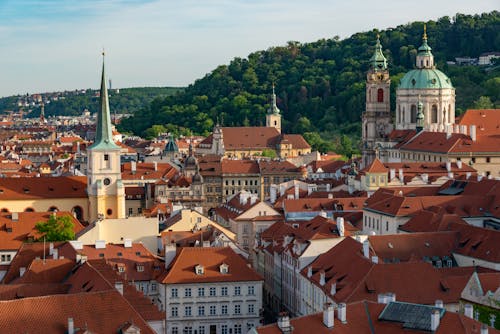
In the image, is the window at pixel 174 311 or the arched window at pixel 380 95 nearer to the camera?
the window at pixel 174 311

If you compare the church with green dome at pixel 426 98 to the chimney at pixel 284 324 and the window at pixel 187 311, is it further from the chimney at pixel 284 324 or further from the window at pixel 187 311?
the chimney at pixel 284 324

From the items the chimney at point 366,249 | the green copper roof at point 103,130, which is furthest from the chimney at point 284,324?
the green copper roof at point 103,130

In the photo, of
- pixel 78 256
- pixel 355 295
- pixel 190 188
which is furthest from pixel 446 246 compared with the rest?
pixel 190 188

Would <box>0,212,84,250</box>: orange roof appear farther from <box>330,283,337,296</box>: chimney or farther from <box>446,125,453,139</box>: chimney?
<box>446,125,453,139</box>: chimney

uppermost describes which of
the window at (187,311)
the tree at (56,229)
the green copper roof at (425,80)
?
the green copper roof at (425,80)

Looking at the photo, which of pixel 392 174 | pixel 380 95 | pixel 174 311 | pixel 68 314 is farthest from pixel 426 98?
pixel 68 314

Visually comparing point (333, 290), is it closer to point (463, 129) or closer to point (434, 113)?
point (463, 129)
